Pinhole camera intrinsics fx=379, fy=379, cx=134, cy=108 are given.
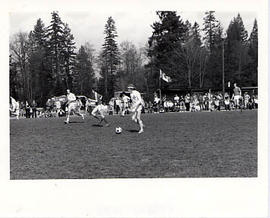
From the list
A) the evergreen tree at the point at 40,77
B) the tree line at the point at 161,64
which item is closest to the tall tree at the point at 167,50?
the tree line at the point at 161,64

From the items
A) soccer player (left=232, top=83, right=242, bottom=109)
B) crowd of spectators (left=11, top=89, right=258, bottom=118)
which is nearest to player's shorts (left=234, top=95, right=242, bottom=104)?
soccer player (left=232, top=83, right=242, bottom=109)

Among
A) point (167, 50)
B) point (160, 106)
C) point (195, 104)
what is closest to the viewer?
point (195, 104)

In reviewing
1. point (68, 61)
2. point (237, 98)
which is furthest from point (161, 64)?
point (237, 98)

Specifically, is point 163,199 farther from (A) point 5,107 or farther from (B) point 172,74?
(B) point 172,74

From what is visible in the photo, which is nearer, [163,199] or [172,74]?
[163,199]

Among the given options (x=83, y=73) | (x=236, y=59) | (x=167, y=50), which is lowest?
(x=83, y=73)

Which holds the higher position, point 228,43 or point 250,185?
point 228,43

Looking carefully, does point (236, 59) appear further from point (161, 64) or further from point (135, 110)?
point (135, 110)

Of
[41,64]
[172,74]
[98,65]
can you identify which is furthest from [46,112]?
[172,74]

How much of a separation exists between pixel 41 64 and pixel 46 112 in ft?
14.4

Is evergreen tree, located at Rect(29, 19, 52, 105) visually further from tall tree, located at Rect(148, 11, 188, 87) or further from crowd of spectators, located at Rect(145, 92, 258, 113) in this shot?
tall tree, located at Rect(148, 11, 188, 87)

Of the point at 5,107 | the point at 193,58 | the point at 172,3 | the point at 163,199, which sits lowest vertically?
the point at 163,199

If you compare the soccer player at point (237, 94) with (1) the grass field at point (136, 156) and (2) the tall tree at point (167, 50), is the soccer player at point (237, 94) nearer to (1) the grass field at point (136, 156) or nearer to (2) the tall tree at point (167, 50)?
(1) the grass field at point (136, 156)

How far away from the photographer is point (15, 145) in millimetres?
11859
